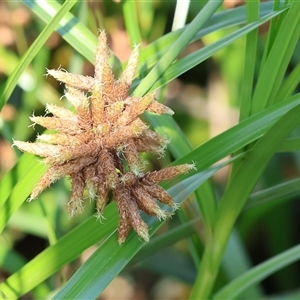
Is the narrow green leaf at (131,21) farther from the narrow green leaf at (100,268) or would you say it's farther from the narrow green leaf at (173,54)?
the narrow green leaf at (100,268)

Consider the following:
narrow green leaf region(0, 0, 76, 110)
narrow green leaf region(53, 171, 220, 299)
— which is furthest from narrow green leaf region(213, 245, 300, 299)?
narrow green leaf region(0, 0, 76, 110)

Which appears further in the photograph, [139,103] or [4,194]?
[4,194]

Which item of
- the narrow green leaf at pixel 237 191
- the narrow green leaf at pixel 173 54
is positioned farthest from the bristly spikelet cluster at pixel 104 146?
the narrow green leaf at pixel 237 191

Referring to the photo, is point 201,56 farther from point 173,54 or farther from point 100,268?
point 100,268

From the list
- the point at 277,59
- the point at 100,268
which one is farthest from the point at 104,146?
the point at 277,59

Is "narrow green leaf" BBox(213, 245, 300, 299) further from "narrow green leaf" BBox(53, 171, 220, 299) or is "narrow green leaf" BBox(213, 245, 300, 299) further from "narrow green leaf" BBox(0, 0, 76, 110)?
"narrow green leaf" BBox(0, 0, 76, 110)

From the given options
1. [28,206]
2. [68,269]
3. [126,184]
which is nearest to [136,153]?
[126,184]

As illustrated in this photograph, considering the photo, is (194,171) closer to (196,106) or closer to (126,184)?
(126,184)

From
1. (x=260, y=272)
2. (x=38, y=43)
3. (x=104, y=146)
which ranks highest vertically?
(x=38, y=43)
